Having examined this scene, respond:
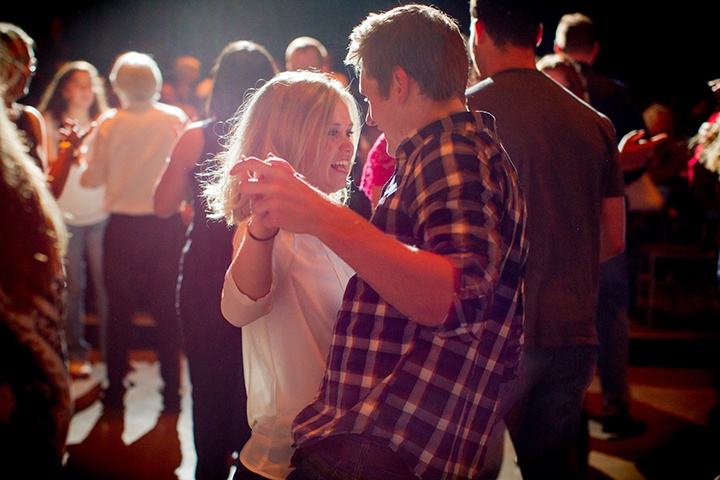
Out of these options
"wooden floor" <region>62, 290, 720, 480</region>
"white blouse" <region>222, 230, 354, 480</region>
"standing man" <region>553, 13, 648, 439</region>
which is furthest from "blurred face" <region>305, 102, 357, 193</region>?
"standing man" <region>553, 13, 648, 439</region>

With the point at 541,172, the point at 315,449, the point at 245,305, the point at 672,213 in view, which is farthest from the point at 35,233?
the point at 672,213

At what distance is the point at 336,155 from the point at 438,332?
0.68 metres

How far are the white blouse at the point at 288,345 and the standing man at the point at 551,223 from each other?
2.22 feet

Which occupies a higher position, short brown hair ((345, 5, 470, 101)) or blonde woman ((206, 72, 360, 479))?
short brown hair ((345, 5, 470, 101))

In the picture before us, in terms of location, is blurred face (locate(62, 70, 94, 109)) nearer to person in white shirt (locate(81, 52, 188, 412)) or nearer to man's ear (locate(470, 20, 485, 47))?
person in white shirt (locate(81, 52, 188, 412))

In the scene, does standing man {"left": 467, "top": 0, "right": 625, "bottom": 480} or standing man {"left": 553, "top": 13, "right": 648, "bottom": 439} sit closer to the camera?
standing man {"left": 467, "top": 0, "right": 625, "bottom": 480}

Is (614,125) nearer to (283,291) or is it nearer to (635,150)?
(635,150)

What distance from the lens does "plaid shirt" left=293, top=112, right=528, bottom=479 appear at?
108 centimetres

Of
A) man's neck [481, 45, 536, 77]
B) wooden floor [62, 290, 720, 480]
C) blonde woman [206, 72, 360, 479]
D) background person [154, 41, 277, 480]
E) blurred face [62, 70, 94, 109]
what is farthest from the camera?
blurred face [62, 70, 94, 109]

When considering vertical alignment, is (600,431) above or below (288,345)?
below

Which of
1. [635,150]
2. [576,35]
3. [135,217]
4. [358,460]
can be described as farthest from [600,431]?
[358,460]

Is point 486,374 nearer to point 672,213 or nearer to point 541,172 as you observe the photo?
point 541,172

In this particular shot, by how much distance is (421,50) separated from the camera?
47.5 inches

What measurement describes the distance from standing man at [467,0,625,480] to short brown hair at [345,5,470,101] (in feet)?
2.51
